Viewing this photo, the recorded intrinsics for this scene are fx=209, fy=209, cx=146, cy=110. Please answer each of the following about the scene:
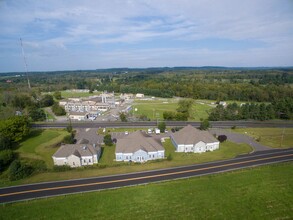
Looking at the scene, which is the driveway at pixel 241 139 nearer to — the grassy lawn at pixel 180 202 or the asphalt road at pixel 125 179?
the asphalt road at pixel 125 179

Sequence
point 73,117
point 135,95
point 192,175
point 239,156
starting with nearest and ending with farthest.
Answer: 1. point 192,175
2. point 239,156
3. point 73,117
4. point 135,95

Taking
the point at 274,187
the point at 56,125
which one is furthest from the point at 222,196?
the point at 56,125

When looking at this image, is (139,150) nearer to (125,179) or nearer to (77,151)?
(125,179)

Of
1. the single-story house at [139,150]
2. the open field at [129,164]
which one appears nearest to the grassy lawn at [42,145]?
the open field at [129,164]

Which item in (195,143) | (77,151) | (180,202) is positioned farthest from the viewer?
(195,143)

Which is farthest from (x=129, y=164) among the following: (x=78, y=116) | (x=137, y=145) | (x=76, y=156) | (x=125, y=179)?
(x=78, y=116)

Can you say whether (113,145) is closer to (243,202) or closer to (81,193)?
(81,193)

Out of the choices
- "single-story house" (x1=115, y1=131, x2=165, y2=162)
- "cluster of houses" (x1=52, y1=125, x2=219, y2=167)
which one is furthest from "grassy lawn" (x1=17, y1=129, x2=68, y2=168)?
"single-story house" (x1=115, y1=131, x2=165, y2=162)
